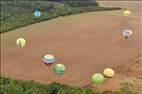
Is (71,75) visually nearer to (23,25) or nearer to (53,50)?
(53,50)

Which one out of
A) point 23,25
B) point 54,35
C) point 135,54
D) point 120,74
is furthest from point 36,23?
point 120,74

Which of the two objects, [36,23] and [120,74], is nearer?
[120,74]

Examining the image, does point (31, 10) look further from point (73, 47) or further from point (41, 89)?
point (41, 89)

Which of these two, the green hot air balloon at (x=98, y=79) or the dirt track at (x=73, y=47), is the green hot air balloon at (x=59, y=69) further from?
the green hot air balloon at (x=98, y=79)

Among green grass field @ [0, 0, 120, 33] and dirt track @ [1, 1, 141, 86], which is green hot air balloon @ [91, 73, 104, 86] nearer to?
dirt track @ [1, 1, 141, 86]

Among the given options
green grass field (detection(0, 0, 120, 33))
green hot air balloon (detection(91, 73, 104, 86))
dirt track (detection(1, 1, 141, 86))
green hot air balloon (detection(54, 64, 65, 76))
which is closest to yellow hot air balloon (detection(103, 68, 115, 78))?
dirt track (detection(1, 1, 141, 86))

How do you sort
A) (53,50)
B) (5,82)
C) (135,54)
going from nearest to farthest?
1. (5,82)
2. (135,54)
3. (53,50)

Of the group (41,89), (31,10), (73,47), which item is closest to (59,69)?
(41,89)

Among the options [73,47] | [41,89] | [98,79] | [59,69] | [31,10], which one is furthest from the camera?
[31,10]
